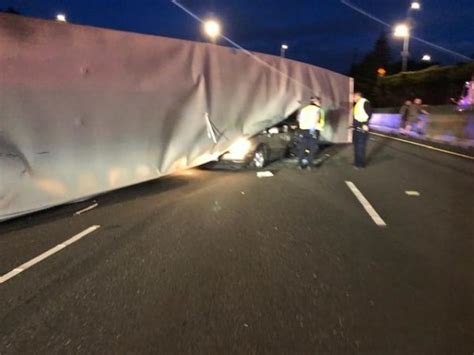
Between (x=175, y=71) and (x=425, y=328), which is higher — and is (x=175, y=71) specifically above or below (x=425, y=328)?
above

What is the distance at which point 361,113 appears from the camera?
49.3 ft

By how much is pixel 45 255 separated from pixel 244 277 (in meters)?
2.41

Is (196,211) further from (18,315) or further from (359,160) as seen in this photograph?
(359,160)

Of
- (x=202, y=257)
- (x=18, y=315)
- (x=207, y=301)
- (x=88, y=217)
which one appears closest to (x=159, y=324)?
(x=207, y=301)

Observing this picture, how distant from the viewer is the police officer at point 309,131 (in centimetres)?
1472

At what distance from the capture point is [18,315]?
197 inches

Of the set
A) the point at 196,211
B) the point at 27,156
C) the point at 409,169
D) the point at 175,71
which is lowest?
the point at 409,169

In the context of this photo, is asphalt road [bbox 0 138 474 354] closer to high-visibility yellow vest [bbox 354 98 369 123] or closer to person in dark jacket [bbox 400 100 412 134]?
high-visibility yellow vest [bbox 354 98 369 123]

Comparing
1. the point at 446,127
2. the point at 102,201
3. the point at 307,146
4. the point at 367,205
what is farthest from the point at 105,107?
the point at 446,127

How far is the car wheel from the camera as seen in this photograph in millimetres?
14859

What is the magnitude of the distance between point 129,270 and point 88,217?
303 cm

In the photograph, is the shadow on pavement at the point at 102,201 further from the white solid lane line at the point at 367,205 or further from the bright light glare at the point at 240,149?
the white solid lane line at the point at 367,205

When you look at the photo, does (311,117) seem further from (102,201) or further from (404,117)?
(404,117)

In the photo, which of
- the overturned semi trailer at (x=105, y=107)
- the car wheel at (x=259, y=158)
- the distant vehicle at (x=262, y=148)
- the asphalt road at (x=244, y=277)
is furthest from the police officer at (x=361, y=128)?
the asphalt road at (x=244, y=277)
